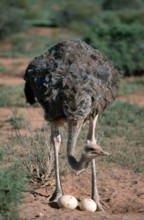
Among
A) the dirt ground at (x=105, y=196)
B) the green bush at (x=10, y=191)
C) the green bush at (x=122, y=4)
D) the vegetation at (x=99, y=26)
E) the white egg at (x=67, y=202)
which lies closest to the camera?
the green bush at (x=10, y=191)

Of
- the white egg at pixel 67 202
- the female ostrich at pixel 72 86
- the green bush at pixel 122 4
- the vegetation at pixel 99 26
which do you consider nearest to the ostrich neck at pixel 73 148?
the female ostrich at pixel 72 86

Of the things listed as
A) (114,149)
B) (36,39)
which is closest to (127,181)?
(114,149)

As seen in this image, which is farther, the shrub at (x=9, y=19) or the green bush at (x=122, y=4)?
the green bush at (x=122, y=4)

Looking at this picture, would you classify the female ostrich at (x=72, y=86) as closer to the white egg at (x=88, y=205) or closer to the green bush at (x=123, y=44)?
the white egg at (x=88, y=205)

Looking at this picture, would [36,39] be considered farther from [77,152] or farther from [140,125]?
[77,152]

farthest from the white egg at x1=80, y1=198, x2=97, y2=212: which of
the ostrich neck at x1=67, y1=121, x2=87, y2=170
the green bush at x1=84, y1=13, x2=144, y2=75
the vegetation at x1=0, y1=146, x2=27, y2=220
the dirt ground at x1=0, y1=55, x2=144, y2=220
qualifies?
the green bush at x1=84, y1=13, x2=144, y2=75

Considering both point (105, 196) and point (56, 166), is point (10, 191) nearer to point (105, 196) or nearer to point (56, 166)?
point (56, 166)

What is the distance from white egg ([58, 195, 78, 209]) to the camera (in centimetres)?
602

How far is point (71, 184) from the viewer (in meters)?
6.87

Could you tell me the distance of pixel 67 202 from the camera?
6.04 metres

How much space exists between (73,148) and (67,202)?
2.44 feet

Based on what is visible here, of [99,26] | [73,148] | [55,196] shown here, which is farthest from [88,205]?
[99,26]

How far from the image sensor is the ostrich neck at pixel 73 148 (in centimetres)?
527

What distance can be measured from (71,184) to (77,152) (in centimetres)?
102
